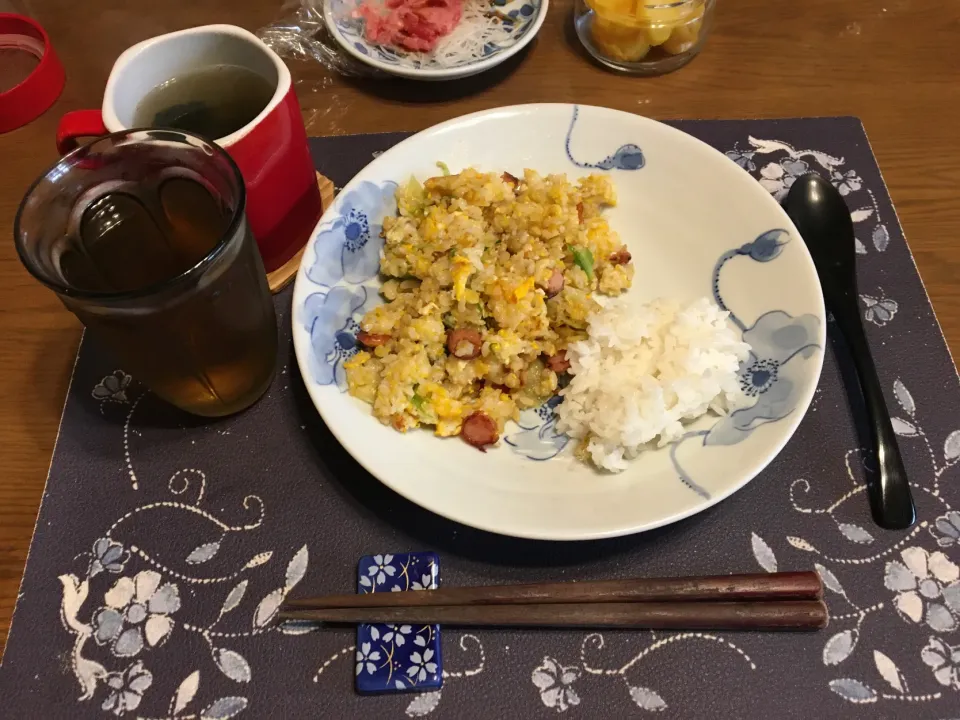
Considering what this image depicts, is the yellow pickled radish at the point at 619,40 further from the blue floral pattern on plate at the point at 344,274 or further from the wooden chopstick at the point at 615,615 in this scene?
the wooden chopstick at the point at 615,615

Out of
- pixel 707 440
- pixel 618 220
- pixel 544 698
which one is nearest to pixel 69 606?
pixel 544 698

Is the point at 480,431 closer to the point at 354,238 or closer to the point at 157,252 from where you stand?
the point at 354,238

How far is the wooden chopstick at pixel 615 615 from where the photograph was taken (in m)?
0.94

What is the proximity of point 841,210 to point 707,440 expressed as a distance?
25.0 inches

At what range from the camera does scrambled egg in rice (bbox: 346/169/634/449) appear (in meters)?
1.10

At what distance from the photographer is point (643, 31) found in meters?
1.60

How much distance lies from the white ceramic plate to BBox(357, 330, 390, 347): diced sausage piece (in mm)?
24

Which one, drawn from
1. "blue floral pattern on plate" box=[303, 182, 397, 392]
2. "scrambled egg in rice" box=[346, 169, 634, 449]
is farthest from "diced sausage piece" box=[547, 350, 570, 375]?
"blue floral pattern on plate" box=[303, 182, 397, 392]

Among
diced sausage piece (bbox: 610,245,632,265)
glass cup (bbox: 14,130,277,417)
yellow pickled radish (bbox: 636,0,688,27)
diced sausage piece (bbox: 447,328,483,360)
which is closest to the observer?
glass cup (bbox: 14,130,277,417)

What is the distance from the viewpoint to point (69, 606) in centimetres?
102

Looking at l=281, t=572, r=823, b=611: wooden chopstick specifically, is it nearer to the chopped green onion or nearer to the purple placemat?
the purple placemat

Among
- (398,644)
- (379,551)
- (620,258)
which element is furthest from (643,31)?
(398,644)

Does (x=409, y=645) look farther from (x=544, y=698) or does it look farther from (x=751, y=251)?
(x=751, y=251)

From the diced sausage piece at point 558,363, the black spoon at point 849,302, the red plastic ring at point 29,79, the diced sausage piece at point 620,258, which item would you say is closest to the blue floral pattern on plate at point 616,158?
Result: the diced sausage piece at point 620,258
